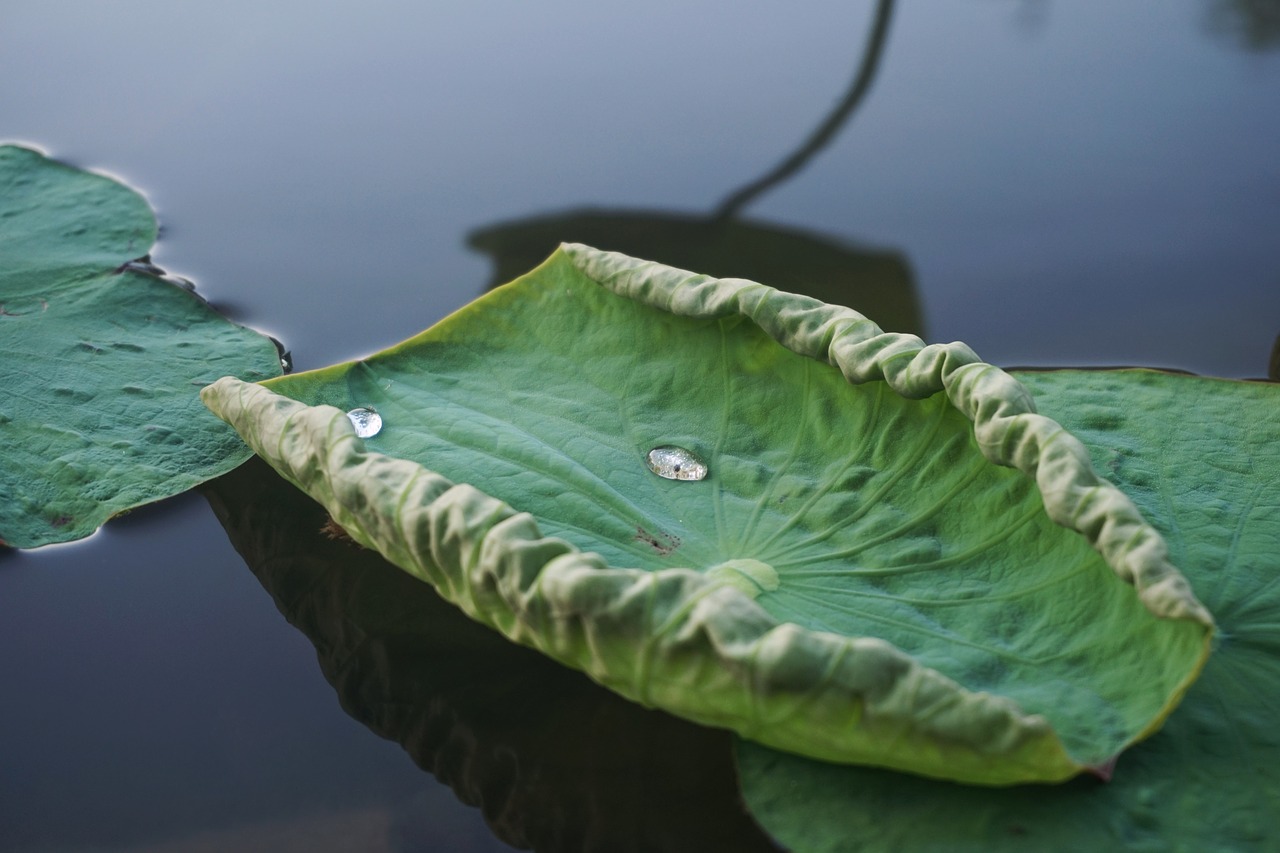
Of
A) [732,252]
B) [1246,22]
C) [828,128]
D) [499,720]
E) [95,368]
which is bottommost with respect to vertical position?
[499,720]

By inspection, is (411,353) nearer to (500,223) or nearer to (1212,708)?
(500,223)

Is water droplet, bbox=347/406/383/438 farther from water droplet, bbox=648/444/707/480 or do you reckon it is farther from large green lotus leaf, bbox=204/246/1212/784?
water droplet, bbox=648/444/707/480

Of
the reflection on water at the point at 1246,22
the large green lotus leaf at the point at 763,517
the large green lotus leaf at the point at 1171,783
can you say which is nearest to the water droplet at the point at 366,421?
the large green lotus leaf at the point at 763,517

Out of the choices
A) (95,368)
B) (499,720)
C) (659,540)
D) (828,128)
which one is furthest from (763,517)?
(828,128)

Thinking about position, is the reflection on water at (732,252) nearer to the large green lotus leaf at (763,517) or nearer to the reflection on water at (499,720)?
the large green lotus leaf at (763,517)

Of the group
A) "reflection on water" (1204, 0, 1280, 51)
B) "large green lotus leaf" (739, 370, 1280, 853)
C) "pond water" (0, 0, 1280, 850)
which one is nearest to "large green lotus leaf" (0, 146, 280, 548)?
"pond water" (0, 0, 1280, 850)

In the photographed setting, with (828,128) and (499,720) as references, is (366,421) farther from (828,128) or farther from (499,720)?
(828,128)
